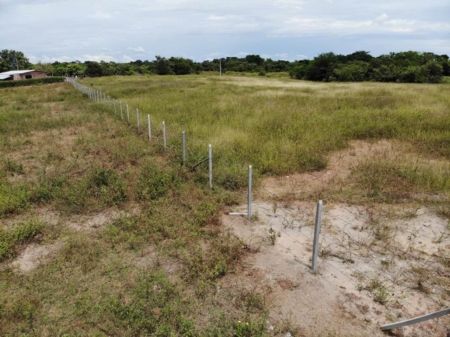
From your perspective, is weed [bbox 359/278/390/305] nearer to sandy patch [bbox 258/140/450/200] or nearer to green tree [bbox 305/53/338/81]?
sandy patch [bbox 258/140/450/200]

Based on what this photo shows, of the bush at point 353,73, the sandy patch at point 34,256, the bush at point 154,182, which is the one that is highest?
the bush at point 353,73

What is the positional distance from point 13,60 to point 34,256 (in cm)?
10927

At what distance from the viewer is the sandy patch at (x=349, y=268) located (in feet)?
13.8

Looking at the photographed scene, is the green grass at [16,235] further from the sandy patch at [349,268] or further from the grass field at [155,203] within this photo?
the sandy patch at [349,268]

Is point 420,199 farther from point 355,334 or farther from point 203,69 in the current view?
point 203,69

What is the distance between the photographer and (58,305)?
454 centimetres

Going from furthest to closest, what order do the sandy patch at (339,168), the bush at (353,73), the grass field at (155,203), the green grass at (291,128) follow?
the bush at (353,73) → the green grass at (291,128) → the sandy patch at (339,168) → the grass field at (155,203)

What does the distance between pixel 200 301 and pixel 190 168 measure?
522cm

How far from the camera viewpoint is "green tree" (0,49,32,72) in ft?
304

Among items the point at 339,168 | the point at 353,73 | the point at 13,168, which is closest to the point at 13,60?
the point at 353,73

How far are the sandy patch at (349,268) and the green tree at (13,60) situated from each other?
105821 mm

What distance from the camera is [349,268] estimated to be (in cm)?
512

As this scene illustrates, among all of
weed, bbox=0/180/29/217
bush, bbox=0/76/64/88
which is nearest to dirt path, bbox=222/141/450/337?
weed, bbox=0/180/29/217

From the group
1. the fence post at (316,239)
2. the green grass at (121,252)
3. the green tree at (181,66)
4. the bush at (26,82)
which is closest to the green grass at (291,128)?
the green grass at (121,252)
